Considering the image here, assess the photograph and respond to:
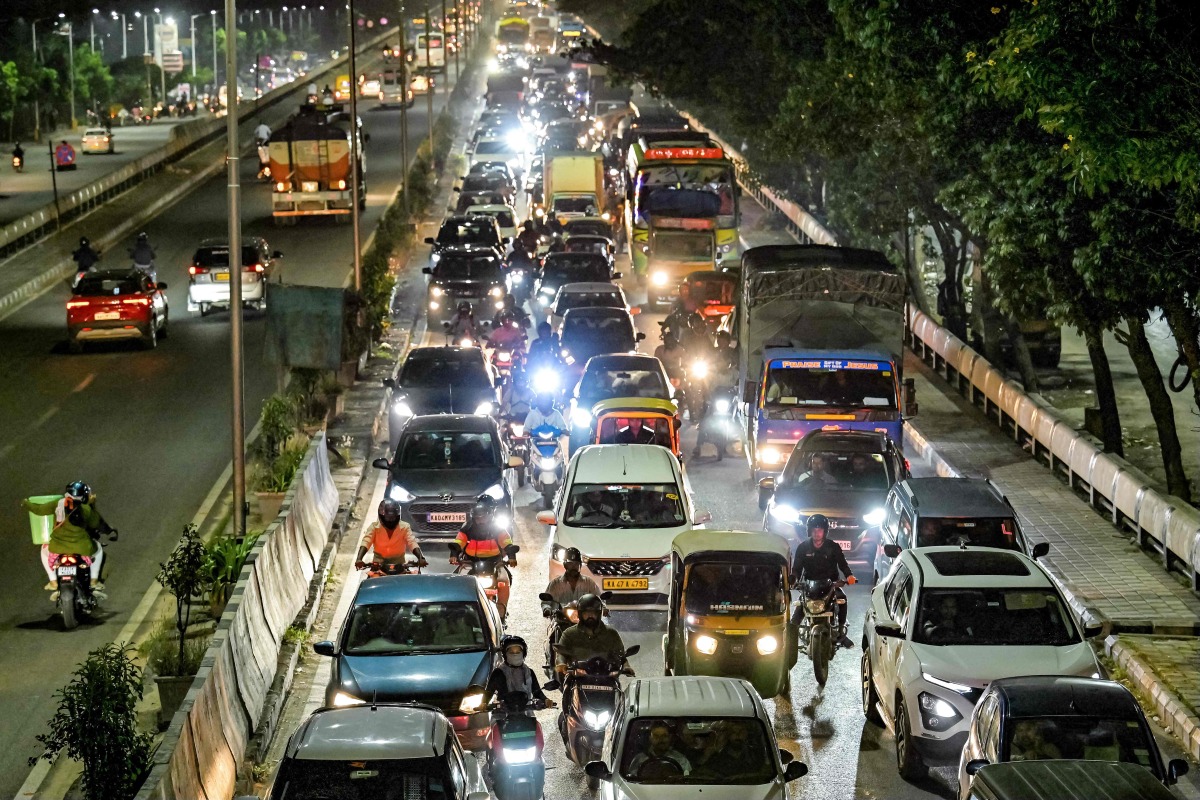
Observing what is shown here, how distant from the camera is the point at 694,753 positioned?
11812 mm

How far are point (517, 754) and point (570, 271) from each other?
28281 mm

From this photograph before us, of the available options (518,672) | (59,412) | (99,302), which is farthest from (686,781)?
(99,302)

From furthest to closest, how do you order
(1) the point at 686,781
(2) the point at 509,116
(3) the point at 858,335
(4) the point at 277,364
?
1. (2) the point at 509,116
2. (4) the point at 277,364
3. (3) the point at 858,335
4. (1) the point at 686,781

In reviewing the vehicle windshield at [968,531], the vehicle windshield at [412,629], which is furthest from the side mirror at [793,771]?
the vehicle windshield at [968,531]

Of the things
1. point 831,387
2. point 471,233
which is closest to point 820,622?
point 831,387

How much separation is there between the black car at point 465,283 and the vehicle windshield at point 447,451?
1644 cm

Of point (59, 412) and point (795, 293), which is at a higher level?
point (795, 293)

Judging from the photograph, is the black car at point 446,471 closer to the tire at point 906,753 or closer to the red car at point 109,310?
the tire at point 906,753

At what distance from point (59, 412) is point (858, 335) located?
14.0 meters

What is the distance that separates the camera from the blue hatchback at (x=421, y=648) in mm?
14195

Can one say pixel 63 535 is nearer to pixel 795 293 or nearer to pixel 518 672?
pixel 518 672

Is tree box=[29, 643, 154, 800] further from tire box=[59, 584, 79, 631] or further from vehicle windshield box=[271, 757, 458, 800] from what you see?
tire box=[59, 584, 79, 631]

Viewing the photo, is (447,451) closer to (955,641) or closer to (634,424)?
(634,424)

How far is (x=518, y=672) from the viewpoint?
545 inches
